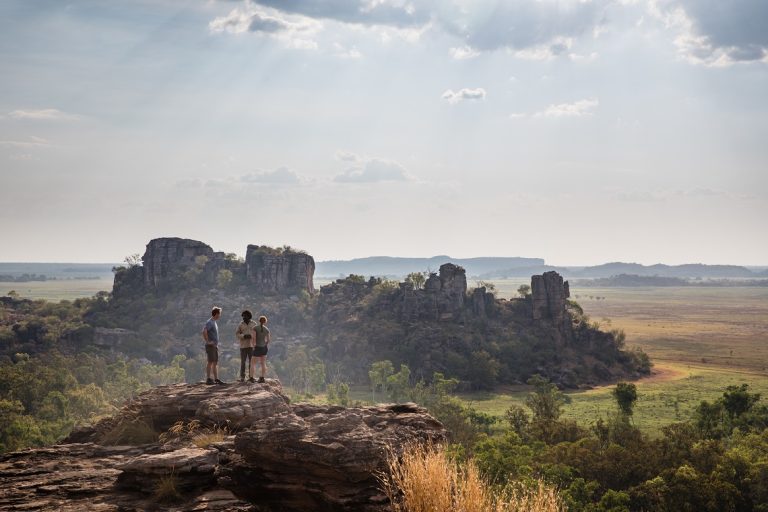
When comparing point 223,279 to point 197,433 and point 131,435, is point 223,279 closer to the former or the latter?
point 131,435

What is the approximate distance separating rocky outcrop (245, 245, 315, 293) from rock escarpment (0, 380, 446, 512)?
134 m

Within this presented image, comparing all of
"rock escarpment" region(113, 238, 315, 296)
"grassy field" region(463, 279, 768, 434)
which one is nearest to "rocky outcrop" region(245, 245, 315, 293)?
"rock escarpment" region(113, 238, 315, 296)

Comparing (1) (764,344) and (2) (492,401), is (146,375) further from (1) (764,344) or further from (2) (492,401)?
(1) (764,344)

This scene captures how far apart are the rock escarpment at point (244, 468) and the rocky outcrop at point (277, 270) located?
133659 millimetres

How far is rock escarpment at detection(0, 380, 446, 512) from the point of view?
12164mm

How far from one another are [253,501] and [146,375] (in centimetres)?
9062

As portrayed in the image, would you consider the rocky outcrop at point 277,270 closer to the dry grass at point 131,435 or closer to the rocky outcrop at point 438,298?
the rocky outcrop at point 438,298

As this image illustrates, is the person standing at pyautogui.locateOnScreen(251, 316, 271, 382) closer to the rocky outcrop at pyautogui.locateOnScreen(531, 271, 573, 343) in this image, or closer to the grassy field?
the grassy field

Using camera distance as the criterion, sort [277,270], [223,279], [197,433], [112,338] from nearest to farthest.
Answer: [197,433] < [112,338] < [223,279] < [277,270]

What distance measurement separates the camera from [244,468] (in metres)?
12.9

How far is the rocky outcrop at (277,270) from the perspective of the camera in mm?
149363

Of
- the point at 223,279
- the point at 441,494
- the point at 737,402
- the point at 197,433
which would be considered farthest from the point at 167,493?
the point at 223,279

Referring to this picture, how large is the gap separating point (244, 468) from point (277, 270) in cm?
13926

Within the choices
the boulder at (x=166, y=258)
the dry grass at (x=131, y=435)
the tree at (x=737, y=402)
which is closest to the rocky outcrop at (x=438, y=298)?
the boulder at (x=166, y=258)
